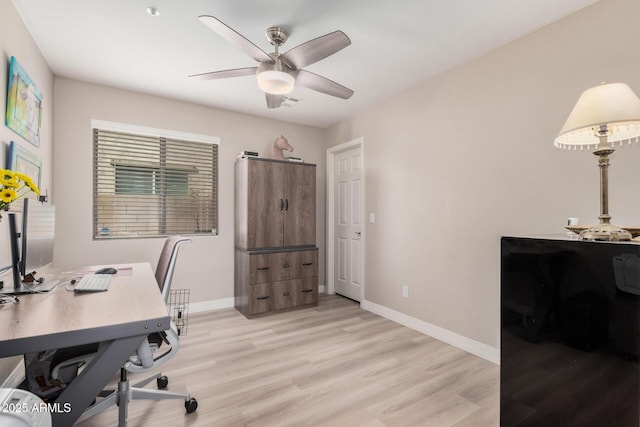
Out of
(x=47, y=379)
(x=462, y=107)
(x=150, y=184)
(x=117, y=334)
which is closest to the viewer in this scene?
(x=117, y=334)

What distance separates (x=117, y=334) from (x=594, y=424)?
1.78 metres

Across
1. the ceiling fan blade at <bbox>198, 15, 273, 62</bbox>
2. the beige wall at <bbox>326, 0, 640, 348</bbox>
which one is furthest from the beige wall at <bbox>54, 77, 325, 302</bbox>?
the ceiling fan blade at <bbox>198, 15, 273, 62</bbox>

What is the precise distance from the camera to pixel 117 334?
1.01 meters

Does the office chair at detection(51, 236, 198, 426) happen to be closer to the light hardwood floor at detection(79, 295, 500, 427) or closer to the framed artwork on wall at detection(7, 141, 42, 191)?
the light hardwood floor at detection(79, 295, 500, 427)

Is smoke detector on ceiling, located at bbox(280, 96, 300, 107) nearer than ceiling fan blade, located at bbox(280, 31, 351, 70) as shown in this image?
No

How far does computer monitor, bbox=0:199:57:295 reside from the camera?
1.39 metres

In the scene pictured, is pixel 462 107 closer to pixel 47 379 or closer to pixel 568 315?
pixel 568 315

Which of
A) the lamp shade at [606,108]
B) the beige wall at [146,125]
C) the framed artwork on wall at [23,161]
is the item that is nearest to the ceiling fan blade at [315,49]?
the lamp shade at [606,108]

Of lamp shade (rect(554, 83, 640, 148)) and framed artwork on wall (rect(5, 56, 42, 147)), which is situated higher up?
framed artwork on wall (rect(5, 56, 42, 147))

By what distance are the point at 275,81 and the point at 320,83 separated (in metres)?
0.44

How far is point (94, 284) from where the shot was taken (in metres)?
1.59

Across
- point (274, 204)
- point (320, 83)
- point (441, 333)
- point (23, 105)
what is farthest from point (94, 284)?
point (441, 333)

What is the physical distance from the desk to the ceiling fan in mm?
1400

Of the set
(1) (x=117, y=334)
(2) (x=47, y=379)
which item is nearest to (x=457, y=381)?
(1) (x=117, y=334)
